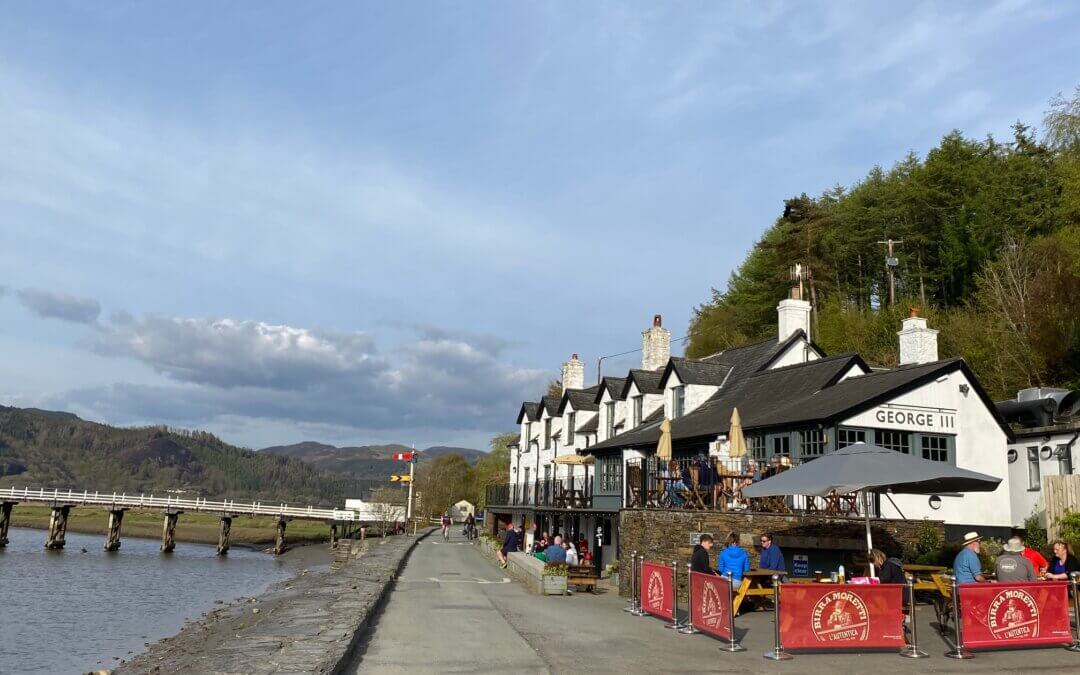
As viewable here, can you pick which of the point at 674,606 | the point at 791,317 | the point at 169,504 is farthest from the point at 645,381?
the point at 169,504

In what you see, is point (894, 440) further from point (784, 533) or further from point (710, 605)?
point (710, 605)

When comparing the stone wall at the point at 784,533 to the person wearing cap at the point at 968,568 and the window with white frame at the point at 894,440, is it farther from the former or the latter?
the person wearing cap at the point at 968,568

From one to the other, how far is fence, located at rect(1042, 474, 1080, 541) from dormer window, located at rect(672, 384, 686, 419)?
12031 mm

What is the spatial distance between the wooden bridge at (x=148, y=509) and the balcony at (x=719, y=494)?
175 ft

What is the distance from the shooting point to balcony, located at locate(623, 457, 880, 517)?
18.3 metres

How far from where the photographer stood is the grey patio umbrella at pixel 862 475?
1296 centimetres

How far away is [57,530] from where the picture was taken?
216 ft

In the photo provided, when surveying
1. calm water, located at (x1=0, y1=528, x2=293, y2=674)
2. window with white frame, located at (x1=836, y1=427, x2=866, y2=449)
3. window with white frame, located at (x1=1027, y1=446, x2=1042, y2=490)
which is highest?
window with white frame, located at (x1=836, y1=427, x2=866, y2=449)

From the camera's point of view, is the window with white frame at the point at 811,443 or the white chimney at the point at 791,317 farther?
the white chimney at the point at 791,317

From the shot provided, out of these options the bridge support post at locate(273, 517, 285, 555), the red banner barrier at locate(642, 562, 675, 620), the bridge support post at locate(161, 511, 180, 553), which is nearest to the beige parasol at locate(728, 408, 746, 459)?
the red banner barrier at locate(642, 562, 675, 620)

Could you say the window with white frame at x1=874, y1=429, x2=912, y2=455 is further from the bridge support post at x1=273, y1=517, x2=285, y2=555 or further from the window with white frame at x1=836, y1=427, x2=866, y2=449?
the bridge support post at x1=273, y1=517, x2=285, y2=555

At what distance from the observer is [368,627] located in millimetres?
12781

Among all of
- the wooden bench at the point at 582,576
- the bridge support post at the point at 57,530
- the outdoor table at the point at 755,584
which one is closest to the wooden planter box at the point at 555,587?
the wooden bench at the point at 582,576

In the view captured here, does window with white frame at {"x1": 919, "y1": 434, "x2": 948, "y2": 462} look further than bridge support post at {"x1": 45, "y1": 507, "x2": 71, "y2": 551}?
No
